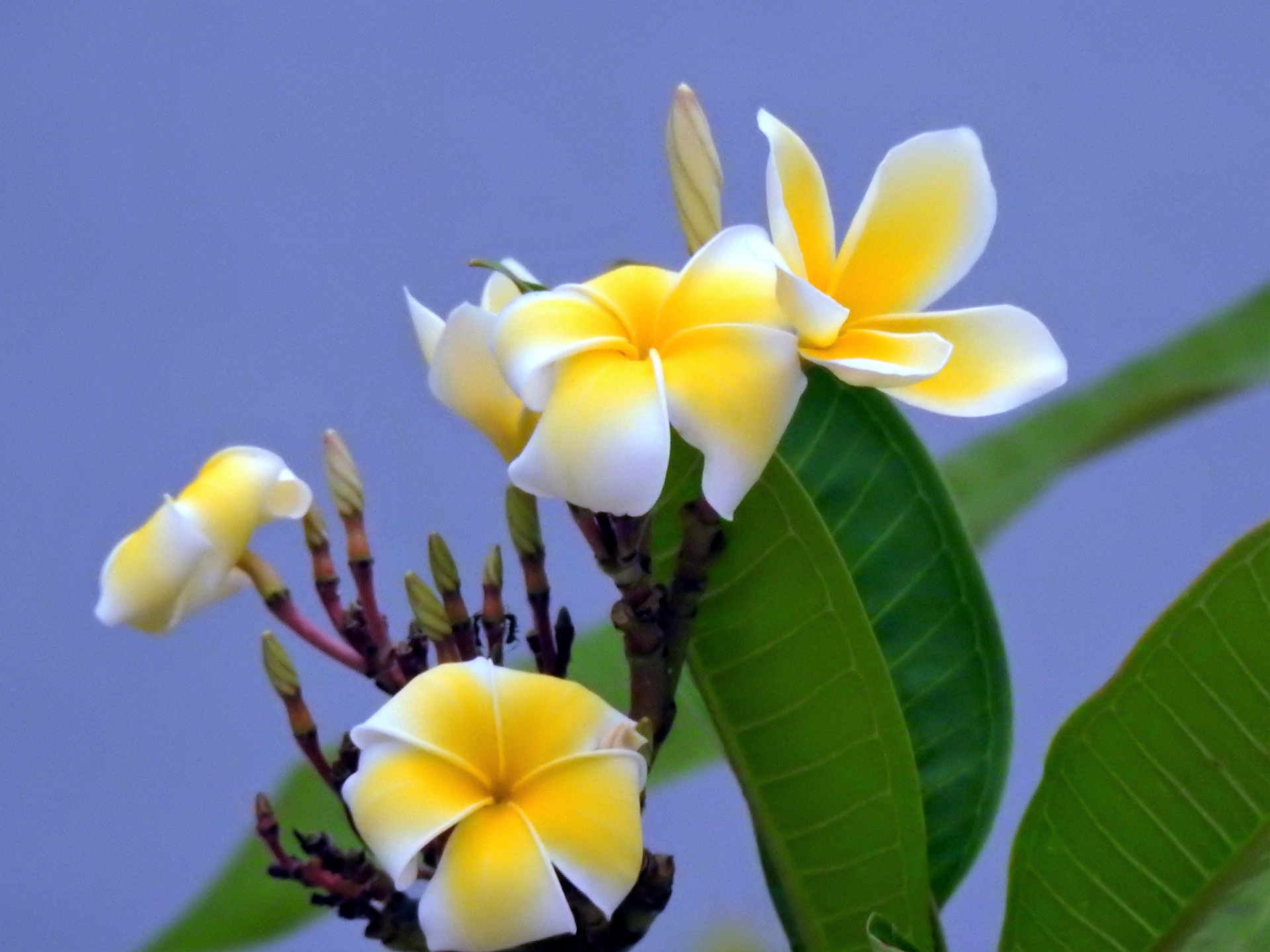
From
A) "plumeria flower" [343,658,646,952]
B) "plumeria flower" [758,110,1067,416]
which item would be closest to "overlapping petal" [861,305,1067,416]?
"plumeria flower" [758,110,1067,416]

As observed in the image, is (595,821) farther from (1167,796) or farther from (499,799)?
(1167,796)

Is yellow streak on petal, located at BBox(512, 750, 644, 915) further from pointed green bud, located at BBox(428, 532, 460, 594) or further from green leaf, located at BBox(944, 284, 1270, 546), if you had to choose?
green leaf, located at BBox(944, 284, 1270, 546)

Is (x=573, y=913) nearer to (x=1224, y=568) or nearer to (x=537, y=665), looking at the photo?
(x=537, y=665)

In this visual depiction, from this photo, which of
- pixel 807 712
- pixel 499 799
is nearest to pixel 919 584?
pixel 807 712

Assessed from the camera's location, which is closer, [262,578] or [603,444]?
[603,444]

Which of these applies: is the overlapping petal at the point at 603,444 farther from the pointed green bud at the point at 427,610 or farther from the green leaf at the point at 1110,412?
the green leaf at the point at 1110,412

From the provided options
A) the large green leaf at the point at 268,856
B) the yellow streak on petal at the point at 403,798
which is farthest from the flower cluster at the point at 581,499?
the large green leaf at the point at 268,856
